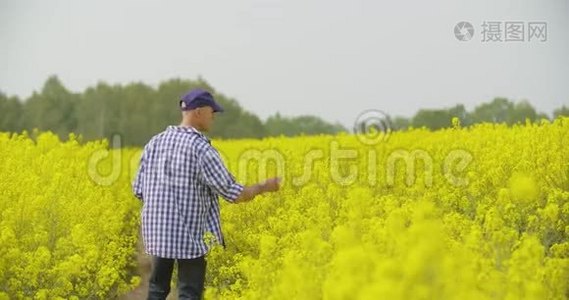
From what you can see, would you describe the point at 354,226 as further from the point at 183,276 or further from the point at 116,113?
the point at 116,113

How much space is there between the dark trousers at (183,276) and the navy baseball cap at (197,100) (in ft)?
2.76

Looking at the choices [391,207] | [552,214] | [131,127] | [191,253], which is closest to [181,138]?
[191,253]

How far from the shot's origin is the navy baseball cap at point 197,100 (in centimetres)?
447

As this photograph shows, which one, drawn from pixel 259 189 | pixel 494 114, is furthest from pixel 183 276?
pixel 494 114

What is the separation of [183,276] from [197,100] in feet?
3.18

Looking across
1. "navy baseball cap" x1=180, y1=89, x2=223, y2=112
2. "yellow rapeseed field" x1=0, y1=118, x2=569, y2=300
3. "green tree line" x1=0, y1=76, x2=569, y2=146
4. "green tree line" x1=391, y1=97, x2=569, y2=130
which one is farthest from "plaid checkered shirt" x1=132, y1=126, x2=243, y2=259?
"green tree line" x1=0, y1=76, x2=569, y2=146

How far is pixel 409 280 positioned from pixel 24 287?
3261 mm

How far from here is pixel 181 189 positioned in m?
4.43

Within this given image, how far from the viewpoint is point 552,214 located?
179 inches

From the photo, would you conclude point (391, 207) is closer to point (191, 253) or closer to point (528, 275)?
point (191, 253)

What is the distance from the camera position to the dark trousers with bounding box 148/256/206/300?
4.49 m

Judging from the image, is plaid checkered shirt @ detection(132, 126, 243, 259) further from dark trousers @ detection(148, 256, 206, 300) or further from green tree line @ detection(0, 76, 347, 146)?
green tree line @ detection(0, 76, 347, 146)

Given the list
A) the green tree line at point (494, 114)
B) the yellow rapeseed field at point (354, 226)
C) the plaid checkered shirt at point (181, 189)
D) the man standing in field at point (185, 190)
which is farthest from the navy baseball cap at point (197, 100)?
the green tree line at point (494, 114)

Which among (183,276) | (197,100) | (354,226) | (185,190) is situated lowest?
(183,276)
